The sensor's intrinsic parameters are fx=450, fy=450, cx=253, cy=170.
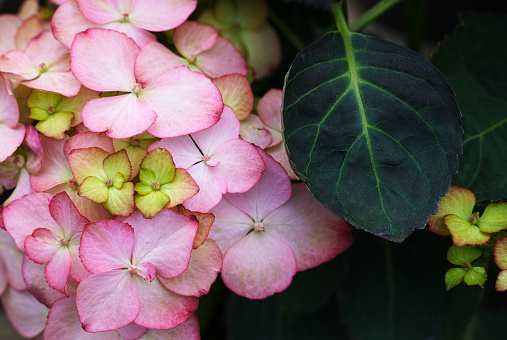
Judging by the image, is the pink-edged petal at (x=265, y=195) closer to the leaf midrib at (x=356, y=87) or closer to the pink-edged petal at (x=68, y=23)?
the leaf midrib at (x=356, y=87)

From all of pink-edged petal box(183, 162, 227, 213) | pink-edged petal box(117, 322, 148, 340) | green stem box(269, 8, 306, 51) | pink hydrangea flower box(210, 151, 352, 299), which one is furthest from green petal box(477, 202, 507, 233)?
green stem box(269, 8, 306, 51)

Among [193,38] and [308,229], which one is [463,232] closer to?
[308,229]

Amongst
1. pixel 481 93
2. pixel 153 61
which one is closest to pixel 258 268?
pixel 153 61

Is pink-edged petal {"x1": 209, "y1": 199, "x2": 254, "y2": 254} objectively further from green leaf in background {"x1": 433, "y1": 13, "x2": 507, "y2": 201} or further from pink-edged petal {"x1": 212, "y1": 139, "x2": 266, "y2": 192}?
green leaf in background {"x1": 433, "y1": 13, "x2": 507, "y2": 201}

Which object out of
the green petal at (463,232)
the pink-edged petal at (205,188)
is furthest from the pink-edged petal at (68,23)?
the green petal at (463,232)

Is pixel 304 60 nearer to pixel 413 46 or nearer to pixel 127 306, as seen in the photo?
pixel 127 306

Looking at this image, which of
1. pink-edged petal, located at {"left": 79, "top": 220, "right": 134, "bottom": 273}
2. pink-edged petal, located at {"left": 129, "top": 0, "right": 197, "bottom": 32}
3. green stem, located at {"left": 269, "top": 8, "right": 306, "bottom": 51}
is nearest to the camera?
pink-edged petal, located at {"left": 79, "top": 220, "right": 134, "bottom": 273}
